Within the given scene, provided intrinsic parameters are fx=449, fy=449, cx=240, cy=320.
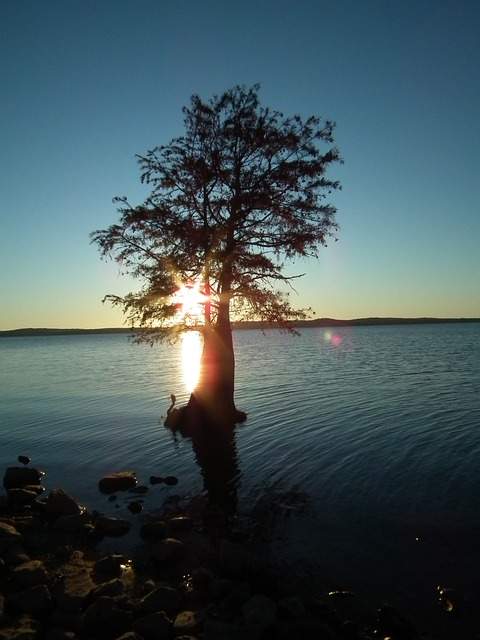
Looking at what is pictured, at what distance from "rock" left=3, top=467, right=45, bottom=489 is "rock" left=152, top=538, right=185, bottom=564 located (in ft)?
25.7

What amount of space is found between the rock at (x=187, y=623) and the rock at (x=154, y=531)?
12.4 feet

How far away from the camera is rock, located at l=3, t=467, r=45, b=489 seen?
1600cm

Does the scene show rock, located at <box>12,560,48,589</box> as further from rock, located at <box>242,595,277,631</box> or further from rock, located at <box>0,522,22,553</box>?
rock, located at <box>242,595,277,631</box>

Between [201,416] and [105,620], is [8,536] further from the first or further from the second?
[201,416]

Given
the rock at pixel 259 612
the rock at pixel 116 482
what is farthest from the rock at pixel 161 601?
the rock at pixel 116 482

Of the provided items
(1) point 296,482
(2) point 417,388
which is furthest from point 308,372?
(1) point 296,482

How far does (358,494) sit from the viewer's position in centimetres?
1422

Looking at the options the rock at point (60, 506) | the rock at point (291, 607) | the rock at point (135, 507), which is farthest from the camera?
the rock at point (135, 507)

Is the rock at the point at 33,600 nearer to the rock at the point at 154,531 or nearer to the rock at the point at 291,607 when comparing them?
→ the rock at the point at 154,531

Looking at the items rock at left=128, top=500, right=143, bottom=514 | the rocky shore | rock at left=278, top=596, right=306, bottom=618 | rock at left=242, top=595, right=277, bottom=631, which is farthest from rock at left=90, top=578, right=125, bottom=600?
rock at left=128, top=500, right=143, bottom=514

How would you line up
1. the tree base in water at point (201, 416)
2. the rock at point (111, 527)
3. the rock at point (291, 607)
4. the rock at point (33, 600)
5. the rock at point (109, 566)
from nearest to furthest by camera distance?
the rock at point (291, 607), the rock at point (33, 600), the rock at point (109, 566), the rock at point (111, 527), the tree base in water at point (201, 416)

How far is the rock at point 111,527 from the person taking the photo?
1207 cm

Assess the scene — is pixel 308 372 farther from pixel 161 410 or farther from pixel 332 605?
pixel 332 605

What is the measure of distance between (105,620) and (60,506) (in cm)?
611
